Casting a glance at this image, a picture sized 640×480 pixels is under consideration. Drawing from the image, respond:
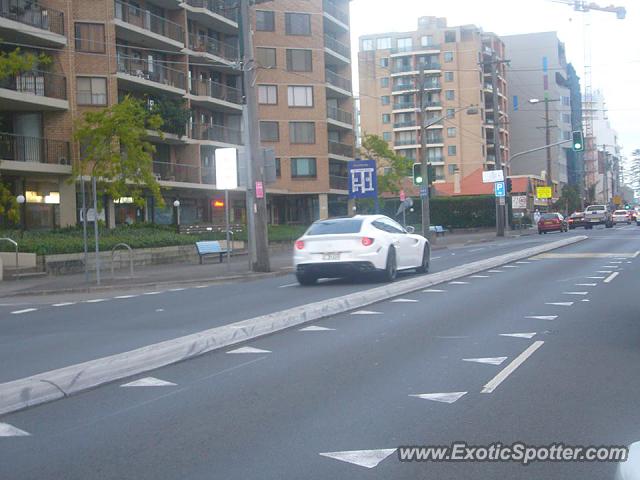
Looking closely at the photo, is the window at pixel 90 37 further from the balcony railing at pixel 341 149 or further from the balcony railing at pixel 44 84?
the balcony railing at pixel 341 149

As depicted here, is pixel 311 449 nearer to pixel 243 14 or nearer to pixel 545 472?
pixel 545 472

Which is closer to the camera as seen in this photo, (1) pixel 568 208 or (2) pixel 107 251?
(2) pixel 107 251

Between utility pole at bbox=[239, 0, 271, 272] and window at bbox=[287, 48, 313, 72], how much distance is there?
33.5m

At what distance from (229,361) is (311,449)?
3.62 meters

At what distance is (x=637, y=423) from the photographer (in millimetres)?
6355

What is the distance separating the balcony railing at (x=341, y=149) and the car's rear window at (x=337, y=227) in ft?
139

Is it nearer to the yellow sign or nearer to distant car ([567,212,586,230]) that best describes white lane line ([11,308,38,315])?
distant car ([567,212,586,230])

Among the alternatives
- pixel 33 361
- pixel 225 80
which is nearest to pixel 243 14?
pixel 33 361

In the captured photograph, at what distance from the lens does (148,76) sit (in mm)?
44062

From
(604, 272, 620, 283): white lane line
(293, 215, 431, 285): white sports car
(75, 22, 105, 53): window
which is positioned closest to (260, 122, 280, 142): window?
(75, 22, 105, 53): window

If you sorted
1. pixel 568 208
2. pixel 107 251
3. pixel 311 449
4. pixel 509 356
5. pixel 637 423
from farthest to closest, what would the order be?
pixel 568 208 < pixel 107 251 < pixel 509 356 < pixel 637 423 < pixel 311 449

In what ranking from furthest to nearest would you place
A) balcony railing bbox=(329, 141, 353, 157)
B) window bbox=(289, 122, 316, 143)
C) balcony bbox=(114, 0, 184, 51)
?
balcony railing bbox=(329, 141, 353, 157)
window bbox=(289, 122, 316, 143)
balcony bbox=(114, 0, 184, 51)

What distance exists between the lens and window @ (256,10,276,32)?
56.6 metres

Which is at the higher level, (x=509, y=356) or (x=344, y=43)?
(x=344, y=43)
